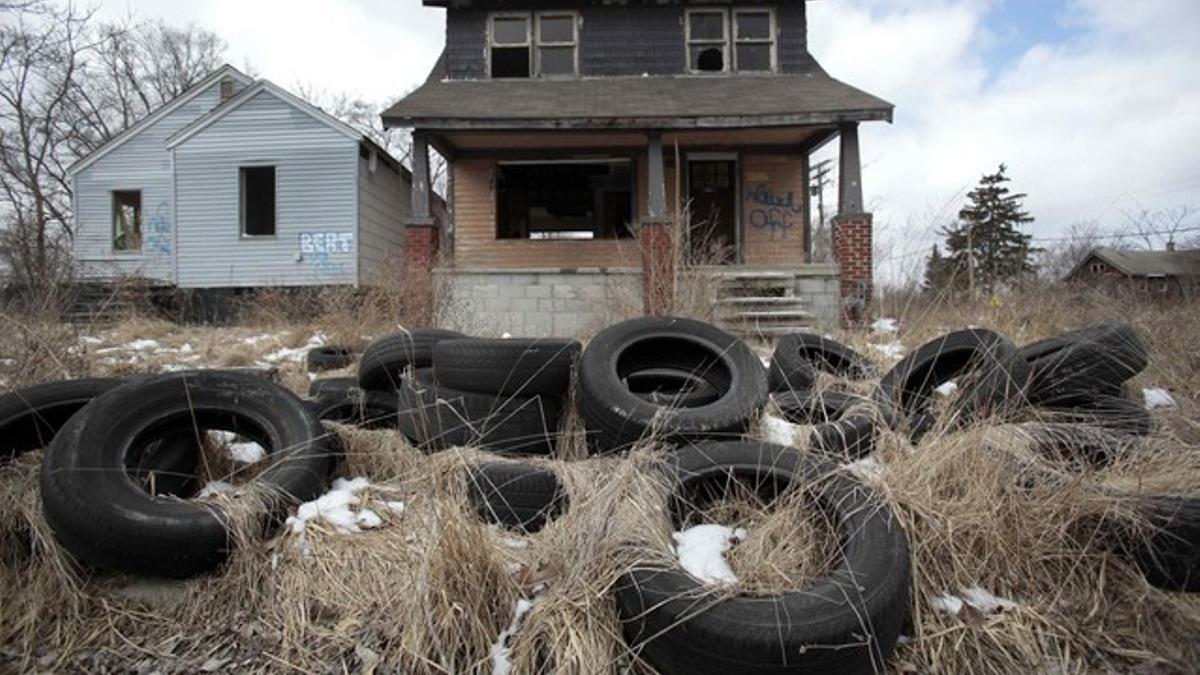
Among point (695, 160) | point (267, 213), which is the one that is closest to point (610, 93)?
point (695, 160)

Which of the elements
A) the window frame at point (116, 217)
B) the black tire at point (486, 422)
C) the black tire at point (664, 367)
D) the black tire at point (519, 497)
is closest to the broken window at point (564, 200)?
the window frame at point (116, 217)

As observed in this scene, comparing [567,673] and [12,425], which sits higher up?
[12,425]

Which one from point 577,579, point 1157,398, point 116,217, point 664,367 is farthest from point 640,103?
point 116,217

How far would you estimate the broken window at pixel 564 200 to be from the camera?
14.7 metres

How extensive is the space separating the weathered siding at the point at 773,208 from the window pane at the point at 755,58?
1.86 m

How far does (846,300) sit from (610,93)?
19.5ft

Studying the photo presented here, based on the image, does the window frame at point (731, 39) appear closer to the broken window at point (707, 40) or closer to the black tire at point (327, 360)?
the broken window at point (707, 40)

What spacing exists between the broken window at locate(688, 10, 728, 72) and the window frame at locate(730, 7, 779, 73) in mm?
169

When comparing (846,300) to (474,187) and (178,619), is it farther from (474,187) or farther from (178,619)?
(178,619)

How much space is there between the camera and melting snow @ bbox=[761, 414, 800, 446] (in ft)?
12.5

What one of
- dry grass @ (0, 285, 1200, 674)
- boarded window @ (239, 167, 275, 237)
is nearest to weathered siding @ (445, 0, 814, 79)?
boarded window @ (239, 167, 275, 237)

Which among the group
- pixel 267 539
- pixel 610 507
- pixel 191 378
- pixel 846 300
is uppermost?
pixel 846 300

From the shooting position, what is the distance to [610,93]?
42.5 feet

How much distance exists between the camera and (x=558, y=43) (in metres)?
14.2
